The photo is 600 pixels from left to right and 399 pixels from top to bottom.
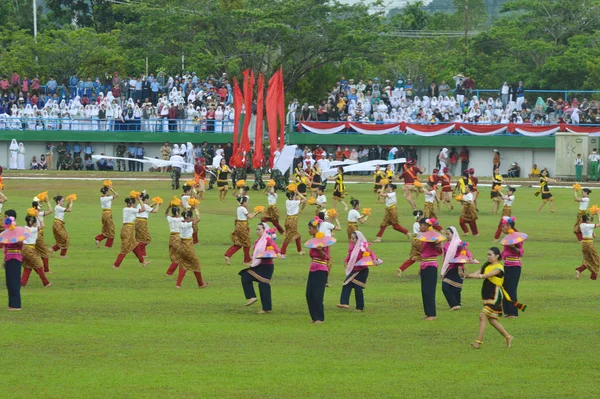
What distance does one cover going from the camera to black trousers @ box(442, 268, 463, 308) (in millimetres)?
18953

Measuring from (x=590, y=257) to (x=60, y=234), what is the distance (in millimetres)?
12433

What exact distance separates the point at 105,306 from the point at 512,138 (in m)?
37.4

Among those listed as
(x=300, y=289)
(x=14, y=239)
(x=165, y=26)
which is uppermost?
(x=165, y=26)

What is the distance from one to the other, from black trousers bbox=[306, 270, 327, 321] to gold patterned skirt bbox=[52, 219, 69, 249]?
9348mm

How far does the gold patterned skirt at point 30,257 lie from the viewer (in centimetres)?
2075

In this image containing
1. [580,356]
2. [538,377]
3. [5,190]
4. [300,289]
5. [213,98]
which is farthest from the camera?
[213,98]

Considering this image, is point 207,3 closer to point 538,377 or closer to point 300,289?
point 300,289

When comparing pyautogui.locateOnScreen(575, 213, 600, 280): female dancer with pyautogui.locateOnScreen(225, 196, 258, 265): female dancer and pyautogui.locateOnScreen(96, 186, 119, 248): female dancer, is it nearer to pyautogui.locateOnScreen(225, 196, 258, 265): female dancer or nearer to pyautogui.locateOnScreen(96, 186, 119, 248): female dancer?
pyautogui.locateOnScreen(225, 196, 258, 265): female dancer

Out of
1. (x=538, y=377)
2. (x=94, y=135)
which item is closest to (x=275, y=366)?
(x=538, y=377)

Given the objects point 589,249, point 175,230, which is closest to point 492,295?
point 589,249

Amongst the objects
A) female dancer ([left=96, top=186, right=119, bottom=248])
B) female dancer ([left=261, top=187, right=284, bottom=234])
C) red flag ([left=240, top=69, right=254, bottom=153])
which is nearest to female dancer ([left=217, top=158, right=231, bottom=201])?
red flag ([left=240, top=69, right=254, bottom=153])

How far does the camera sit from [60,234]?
25250 millimetres

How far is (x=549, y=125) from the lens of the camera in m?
53.0

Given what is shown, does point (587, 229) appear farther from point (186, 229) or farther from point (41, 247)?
point (41, 247)
